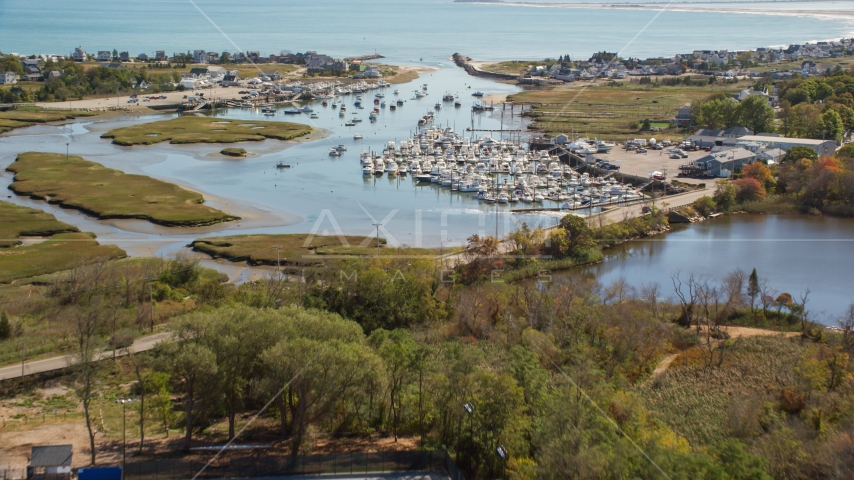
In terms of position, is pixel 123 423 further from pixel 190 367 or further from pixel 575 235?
pixel 575 235

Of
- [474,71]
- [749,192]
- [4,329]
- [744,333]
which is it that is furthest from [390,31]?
[4,329]

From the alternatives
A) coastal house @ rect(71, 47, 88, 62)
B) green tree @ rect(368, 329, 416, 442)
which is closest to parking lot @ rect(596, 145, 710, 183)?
green tree @ rect(368, 329, 416, 442)

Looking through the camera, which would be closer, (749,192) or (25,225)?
(25,225)

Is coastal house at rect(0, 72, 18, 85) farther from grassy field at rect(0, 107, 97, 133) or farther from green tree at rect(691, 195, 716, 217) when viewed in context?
green tree at rect(691, 195, 716, 217)

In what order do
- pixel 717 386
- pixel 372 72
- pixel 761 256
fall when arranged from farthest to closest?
pixel 372 72 → pixel 761 256 → pixel 717 386

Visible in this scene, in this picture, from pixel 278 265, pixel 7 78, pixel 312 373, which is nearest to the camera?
pixel 312 373

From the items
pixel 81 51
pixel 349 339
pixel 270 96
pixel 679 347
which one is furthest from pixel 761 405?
pixel 81 51

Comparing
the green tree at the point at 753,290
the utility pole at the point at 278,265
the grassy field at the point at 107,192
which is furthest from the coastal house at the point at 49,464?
the grassy field at the point at 107,192
